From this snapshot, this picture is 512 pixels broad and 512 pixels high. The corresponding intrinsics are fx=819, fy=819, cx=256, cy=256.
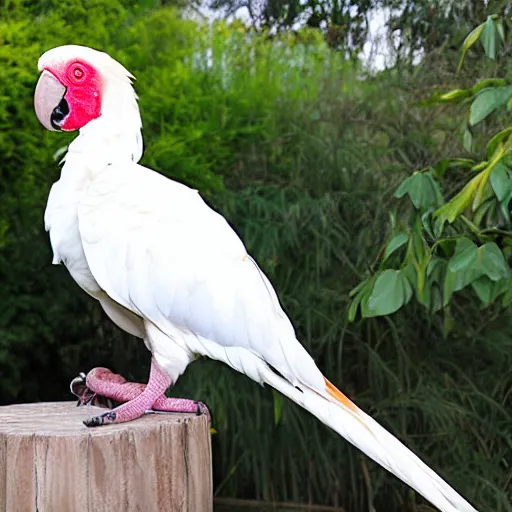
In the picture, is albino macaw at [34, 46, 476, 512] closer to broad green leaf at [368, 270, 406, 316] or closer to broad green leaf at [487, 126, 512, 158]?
broad green leaf at [368, 270, 406, 316]

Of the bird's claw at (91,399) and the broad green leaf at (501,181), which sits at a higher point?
the broad green leaf at (501,181)

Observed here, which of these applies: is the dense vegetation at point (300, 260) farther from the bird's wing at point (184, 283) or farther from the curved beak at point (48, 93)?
the bird's wing at point (184, 283)

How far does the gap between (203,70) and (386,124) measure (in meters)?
0.73

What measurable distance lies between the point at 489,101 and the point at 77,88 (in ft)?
2.81

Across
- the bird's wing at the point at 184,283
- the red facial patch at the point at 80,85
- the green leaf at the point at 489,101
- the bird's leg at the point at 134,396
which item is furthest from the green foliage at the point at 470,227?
the red facial patch at the point at 80,85

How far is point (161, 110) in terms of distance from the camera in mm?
2820

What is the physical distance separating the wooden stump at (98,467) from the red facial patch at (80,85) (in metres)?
0.66

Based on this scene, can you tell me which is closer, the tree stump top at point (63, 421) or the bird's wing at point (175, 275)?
the tree stump top at point (63, 421)

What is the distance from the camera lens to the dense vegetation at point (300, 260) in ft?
9.21

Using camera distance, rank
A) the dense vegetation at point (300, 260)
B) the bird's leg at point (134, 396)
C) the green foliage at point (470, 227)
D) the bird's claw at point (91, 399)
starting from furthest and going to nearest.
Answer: the dense vegetation at point (300, 260)
the bird's claw at point (91, 399)
the green foliage at point (470, 227)
the bird's leg at point (134, 396)

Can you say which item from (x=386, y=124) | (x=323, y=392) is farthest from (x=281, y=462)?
(x=323, y=392)

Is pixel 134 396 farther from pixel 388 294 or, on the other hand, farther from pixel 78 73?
pixel 78 73

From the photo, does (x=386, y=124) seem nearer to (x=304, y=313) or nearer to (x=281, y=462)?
(x=304, y=313)

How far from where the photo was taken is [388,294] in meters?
1.76
